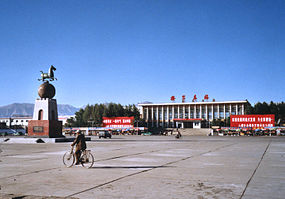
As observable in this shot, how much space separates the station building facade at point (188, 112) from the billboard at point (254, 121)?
30.5 metres

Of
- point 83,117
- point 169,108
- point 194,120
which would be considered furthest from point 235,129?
point 83,117

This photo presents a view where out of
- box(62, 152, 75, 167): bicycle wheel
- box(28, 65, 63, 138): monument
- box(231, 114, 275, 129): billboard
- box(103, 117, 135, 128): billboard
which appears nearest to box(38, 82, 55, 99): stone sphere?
box(28, 65, 63, 138): monument

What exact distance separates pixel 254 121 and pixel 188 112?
44.1m

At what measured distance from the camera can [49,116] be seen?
36.4 m

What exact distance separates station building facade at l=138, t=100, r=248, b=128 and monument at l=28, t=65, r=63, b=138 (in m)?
74.3

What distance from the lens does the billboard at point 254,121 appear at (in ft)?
234

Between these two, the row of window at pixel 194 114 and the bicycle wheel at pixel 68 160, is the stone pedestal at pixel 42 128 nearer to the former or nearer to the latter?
the bicycle wheel at pixel 68 160

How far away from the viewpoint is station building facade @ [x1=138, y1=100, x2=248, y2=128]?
10869cm

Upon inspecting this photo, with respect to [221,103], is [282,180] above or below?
below

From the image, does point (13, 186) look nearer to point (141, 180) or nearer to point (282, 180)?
point (141, 180)

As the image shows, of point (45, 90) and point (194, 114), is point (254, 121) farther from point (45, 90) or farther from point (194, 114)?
point (45, 90)

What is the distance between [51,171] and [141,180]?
397cm

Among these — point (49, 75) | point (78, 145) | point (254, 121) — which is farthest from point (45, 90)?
point (254, 121)

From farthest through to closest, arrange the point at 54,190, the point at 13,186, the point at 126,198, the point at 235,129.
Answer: the point at 235,129
the point at 13,186
the point at 54,190
the point at 126,198
